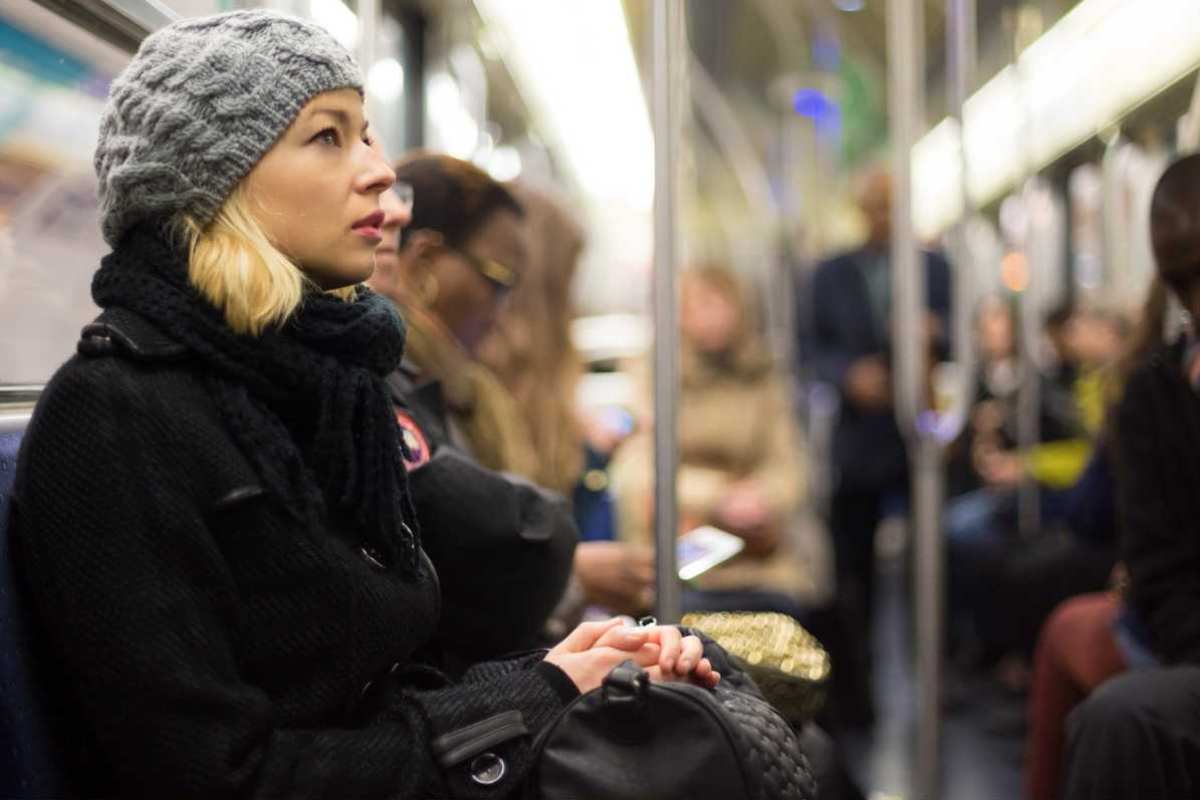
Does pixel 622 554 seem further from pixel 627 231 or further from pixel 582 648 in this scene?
pixel 627 231

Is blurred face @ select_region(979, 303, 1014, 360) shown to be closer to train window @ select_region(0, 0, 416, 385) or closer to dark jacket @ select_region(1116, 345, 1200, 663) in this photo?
dark jacket @ select_region(1116, 345, 1200, 663)

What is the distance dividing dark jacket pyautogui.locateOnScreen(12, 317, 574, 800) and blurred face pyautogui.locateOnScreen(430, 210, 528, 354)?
1.21 meters

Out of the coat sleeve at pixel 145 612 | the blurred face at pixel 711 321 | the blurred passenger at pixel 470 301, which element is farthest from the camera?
the blurred face at pixel 711 321

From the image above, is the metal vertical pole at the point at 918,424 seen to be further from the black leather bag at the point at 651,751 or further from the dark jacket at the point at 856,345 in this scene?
the black leather bag at the point at 651,751

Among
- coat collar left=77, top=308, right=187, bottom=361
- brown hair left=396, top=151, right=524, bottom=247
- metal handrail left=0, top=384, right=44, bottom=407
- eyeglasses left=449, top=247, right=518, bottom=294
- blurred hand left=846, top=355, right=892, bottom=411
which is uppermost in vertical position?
brown hair left=396, top=151, right=524, bottom=247

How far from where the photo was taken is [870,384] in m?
4.84

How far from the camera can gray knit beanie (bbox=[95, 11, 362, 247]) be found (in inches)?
53.2

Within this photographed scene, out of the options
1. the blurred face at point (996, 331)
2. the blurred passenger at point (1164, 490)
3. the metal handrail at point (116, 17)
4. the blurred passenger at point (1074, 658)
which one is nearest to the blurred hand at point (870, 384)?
the blurred face at point (996, 331)

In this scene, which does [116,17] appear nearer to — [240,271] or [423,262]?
[240,271]

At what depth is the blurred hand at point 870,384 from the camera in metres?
4.82

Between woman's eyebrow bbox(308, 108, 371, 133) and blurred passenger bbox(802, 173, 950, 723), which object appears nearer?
woman's eyebrow bbox(308, 108, 371, 133)

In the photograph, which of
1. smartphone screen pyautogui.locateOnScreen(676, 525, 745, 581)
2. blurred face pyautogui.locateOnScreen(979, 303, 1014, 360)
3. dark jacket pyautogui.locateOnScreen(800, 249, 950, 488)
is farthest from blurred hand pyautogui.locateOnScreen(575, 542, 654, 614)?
blurred face pyautogui.locateOnScreen(979, 303, 1014, 360)

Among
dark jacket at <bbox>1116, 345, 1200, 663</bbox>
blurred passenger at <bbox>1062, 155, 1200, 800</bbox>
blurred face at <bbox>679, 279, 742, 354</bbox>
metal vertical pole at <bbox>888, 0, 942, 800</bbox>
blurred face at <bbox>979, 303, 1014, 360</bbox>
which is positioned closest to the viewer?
blurred passenger at <bbox>1062, 155, 1200, 800</bbox>

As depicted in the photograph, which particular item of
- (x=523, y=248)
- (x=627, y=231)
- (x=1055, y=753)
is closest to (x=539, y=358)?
(x=523, y=248)
